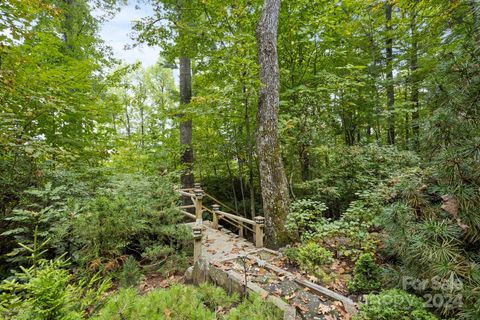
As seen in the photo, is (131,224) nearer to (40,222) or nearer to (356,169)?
(40,222)

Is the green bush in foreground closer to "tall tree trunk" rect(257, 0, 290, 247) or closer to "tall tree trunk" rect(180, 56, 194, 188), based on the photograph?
"tall tree trunk" rect(257, 0, 290, 247)

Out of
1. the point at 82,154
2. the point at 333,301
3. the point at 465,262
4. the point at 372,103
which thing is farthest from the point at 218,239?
the point at 372,103

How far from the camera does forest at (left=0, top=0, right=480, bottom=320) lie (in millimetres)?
2291

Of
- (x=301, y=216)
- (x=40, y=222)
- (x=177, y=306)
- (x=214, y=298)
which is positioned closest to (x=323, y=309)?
(x=214, y=298)

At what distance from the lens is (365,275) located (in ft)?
10.3

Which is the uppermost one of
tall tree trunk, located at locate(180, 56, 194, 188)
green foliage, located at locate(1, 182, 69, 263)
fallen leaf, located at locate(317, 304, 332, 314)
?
tall tree trunk, located at locate(180, 56, 194, 188)

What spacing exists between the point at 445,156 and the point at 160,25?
7.84 m

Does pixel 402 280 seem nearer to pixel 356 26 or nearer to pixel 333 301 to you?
pixel 333 301

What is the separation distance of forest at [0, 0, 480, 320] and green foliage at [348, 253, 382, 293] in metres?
0.02

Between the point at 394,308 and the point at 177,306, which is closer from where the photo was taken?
the point at 177,306

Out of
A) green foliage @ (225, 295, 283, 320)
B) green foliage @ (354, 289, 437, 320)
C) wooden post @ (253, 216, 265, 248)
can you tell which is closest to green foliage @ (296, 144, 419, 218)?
wooden post @ (253, 216, 265, 248)

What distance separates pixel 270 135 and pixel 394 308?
11.1 feet

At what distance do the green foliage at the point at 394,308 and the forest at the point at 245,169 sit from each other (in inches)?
0.7

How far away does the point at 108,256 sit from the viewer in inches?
153
